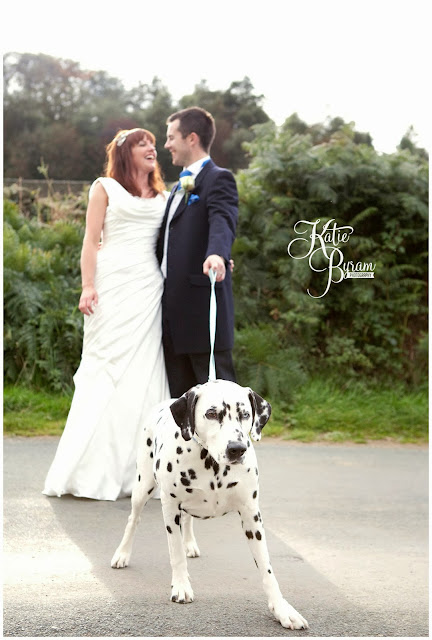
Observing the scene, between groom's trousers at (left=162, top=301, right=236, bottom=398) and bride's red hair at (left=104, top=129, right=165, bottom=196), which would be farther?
bride's red hair at (left=104, top=129, right=165, bottom=196)

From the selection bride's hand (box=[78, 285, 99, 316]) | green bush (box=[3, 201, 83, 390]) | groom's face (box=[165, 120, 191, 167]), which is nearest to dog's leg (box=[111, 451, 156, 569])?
bride's hand (box=[78, 285, 99, 316])

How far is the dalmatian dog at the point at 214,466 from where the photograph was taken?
3.01 metres

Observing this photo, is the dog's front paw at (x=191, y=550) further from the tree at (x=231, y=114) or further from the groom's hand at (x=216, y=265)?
the tree at (x=231, y=114)

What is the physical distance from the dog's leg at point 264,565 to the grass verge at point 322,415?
13.5 ft

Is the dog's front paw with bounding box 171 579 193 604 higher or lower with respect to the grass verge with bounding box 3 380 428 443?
lower

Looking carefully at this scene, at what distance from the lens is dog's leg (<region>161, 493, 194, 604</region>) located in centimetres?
333

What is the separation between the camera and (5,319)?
863 cm

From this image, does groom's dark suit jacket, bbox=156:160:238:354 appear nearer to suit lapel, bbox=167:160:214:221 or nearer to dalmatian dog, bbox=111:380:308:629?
suit lapel, bbox=167:160:214:221

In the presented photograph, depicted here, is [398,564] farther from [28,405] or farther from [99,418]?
[28,405]

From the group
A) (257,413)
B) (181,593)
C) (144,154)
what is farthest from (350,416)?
(257,413)

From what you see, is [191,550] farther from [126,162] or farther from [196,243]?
[126,162]

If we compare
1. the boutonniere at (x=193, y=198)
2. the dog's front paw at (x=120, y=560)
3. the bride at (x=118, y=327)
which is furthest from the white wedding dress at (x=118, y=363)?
the dog's front paw at (x=120, y=560)

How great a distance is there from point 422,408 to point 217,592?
4933 millimetres

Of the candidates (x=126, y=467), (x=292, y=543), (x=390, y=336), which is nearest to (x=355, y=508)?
(x=292, y=543)
